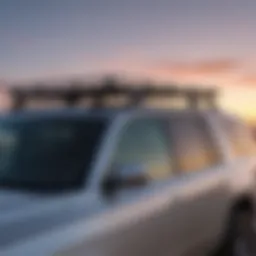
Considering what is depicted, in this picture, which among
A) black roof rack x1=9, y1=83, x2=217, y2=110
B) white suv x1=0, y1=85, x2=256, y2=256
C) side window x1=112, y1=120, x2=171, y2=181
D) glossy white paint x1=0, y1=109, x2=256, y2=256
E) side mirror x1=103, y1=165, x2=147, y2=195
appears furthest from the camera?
black roof rack x1=9, y1=83, x2=217, y2=110

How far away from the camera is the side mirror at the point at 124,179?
569 centimetres

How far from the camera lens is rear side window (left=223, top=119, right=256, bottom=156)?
8898 millimetres

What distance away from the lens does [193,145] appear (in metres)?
7.78

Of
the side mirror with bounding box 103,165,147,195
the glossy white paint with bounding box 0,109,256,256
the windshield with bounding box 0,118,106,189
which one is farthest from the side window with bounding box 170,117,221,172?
the side mirror with bounding box 103,165,147,195

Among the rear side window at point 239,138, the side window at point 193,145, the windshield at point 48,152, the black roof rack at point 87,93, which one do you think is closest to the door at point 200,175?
the side window at point 193,145

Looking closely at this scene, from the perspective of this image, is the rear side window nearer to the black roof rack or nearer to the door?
the door

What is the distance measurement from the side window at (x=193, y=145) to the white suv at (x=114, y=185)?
0.04 feet

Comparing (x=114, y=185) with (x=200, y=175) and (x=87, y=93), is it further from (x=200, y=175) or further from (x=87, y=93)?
(x=200, y=175)

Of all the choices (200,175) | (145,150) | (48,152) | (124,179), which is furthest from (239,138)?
(124,179)

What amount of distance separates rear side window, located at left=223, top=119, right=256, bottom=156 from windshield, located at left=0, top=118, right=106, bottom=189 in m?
2.91

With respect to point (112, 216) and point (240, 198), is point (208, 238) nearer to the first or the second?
point (240, 198)

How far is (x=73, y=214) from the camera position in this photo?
16.8ft

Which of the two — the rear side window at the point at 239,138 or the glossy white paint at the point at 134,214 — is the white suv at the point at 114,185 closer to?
the glossy white paint at the point at 134,214

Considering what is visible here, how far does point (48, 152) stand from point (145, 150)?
926mm
